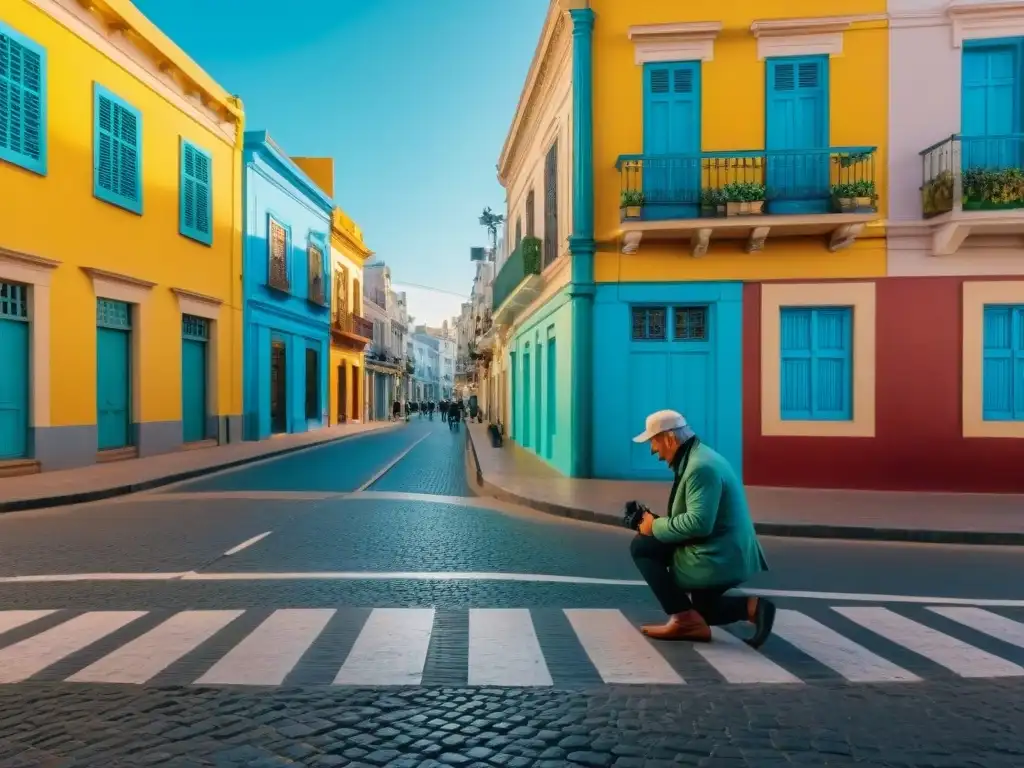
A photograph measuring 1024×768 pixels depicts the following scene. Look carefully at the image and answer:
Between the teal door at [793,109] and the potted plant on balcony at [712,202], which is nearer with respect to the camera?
the potted plant on balcony at [712,202]

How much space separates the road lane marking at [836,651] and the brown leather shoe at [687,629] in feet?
1.96

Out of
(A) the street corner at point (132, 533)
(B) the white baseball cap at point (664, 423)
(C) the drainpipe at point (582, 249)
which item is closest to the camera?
(B) the white baseball cap at point (664, 423)

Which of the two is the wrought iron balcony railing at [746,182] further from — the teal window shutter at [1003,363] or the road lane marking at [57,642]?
the road lane marking at [57,642]

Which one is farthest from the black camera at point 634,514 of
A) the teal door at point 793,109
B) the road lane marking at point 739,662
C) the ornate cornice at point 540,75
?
the ornate cornice at point 540,75

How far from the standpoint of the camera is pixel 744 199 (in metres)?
12.4

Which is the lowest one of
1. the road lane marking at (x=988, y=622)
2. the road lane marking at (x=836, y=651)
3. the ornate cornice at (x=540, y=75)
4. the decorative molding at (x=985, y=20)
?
the road lane marking at (x=988, y=622)

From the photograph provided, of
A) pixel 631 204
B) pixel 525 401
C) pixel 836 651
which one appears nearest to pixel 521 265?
pixel 525 401

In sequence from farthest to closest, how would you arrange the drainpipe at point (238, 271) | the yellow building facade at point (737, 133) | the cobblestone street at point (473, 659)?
the drainpipe at point (238, 271) → the yellow building facade at point (737, 133) → the cobblestone street at point (473, 659)

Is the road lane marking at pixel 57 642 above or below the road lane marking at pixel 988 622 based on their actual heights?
above

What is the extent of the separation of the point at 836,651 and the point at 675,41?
37.2 ft

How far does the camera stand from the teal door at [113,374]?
659 inches

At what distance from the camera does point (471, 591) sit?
6312mm

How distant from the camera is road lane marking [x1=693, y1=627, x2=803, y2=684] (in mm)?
4328

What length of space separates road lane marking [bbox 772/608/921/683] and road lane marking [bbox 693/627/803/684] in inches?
13.3
